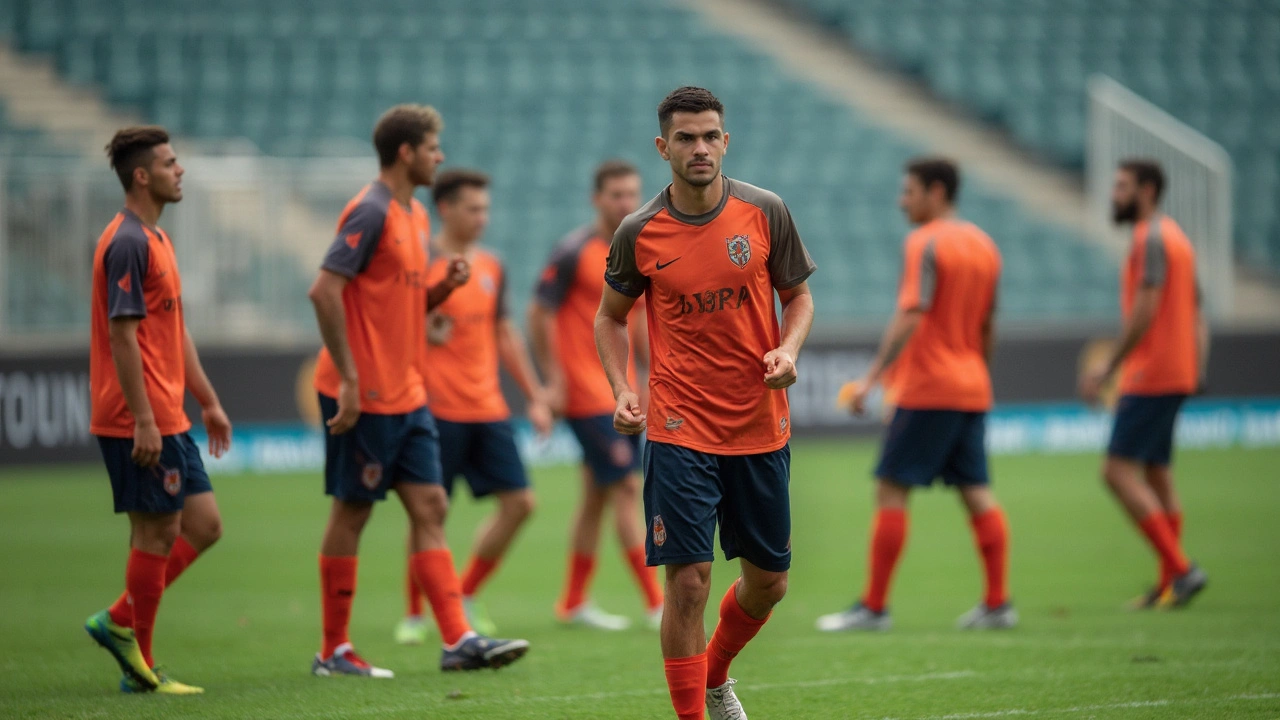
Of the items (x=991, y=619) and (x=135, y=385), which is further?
(x=991, y=619)

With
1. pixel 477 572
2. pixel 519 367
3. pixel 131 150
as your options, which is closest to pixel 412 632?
pixel 477 572

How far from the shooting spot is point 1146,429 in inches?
334

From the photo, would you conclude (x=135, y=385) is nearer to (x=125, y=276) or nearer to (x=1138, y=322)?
(x=125, y=276)

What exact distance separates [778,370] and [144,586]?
9.55ft

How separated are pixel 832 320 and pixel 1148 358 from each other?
9991 mm

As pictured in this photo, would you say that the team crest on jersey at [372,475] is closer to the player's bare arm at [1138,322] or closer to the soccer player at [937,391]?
the soccer player at [937,391]

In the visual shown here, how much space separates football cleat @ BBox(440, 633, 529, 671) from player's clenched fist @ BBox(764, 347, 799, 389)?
76.2 inches

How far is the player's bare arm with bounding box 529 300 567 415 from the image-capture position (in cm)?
821

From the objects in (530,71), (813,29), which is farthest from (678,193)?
(813,29)

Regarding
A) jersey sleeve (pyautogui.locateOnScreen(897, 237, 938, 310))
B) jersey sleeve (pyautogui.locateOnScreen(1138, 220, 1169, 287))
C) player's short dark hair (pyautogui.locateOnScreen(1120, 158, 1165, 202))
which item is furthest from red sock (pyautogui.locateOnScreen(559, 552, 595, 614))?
player's short dark hair (pyautogui.locateOnScreen(1120, 158, 1165, 202))

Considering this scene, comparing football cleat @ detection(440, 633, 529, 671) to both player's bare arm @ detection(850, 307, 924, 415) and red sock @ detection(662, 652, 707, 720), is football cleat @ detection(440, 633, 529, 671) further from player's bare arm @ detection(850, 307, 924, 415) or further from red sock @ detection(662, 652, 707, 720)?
player's bare arm @ detection(850, 307, 924, 415)

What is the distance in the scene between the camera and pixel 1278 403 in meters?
16.8

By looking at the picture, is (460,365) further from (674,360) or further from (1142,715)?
(1142,715)

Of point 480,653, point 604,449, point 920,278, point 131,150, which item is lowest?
point 480,653
